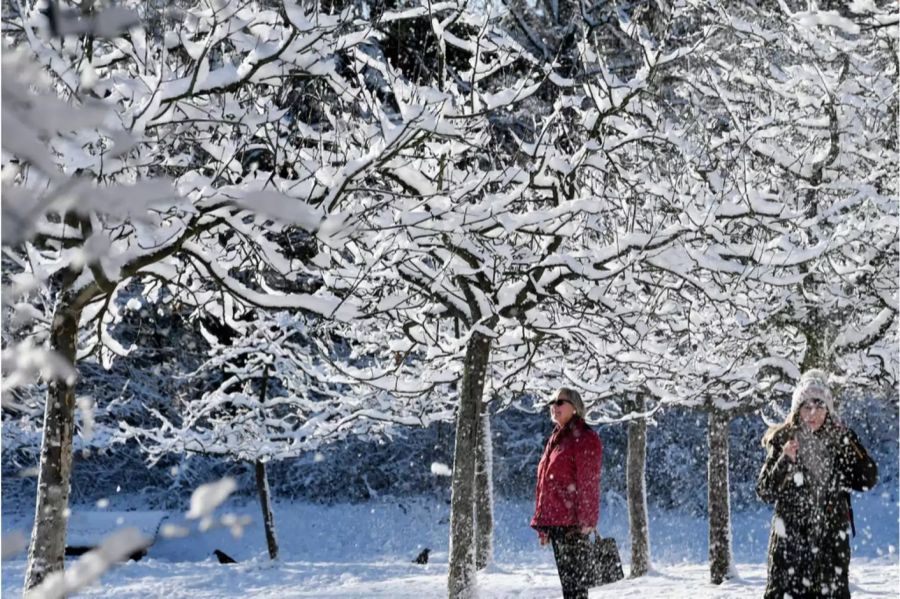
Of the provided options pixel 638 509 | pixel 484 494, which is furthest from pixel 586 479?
pixel 638 509

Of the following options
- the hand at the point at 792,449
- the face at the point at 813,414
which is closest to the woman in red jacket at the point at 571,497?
the hand at the point at 792,449

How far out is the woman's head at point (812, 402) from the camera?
4875 mm

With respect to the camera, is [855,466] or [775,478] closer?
[855,466]

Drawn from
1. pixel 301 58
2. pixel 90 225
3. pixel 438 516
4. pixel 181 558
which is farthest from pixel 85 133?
pixel 438 516

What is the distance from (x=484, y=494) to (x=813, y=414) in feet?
24.6

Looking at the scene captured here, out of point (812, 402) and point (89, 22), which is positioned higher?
point (812, 402)

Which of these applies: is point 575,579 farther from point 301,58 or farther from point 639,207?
point 301,58

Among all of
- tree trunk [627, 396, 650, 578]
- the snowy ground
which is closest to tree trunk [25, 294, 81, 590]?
the snowy ground

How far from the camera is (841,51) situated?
8398 millimetres

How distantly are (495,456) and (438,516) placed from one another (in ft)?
6.92

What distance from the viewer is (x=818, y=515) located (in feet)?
16.2

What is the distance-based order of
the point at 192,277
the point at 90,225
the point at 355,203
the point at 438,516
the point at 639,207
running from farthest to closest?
the point at 438,516 → the point at 639,207 → the point at 192,277 → the point at 355,203 → the point at 90,225

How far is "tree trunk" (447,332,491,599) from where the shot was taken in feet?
23.5

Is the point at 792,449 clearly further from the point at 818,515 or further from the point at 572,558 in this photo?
the point at 572,558
